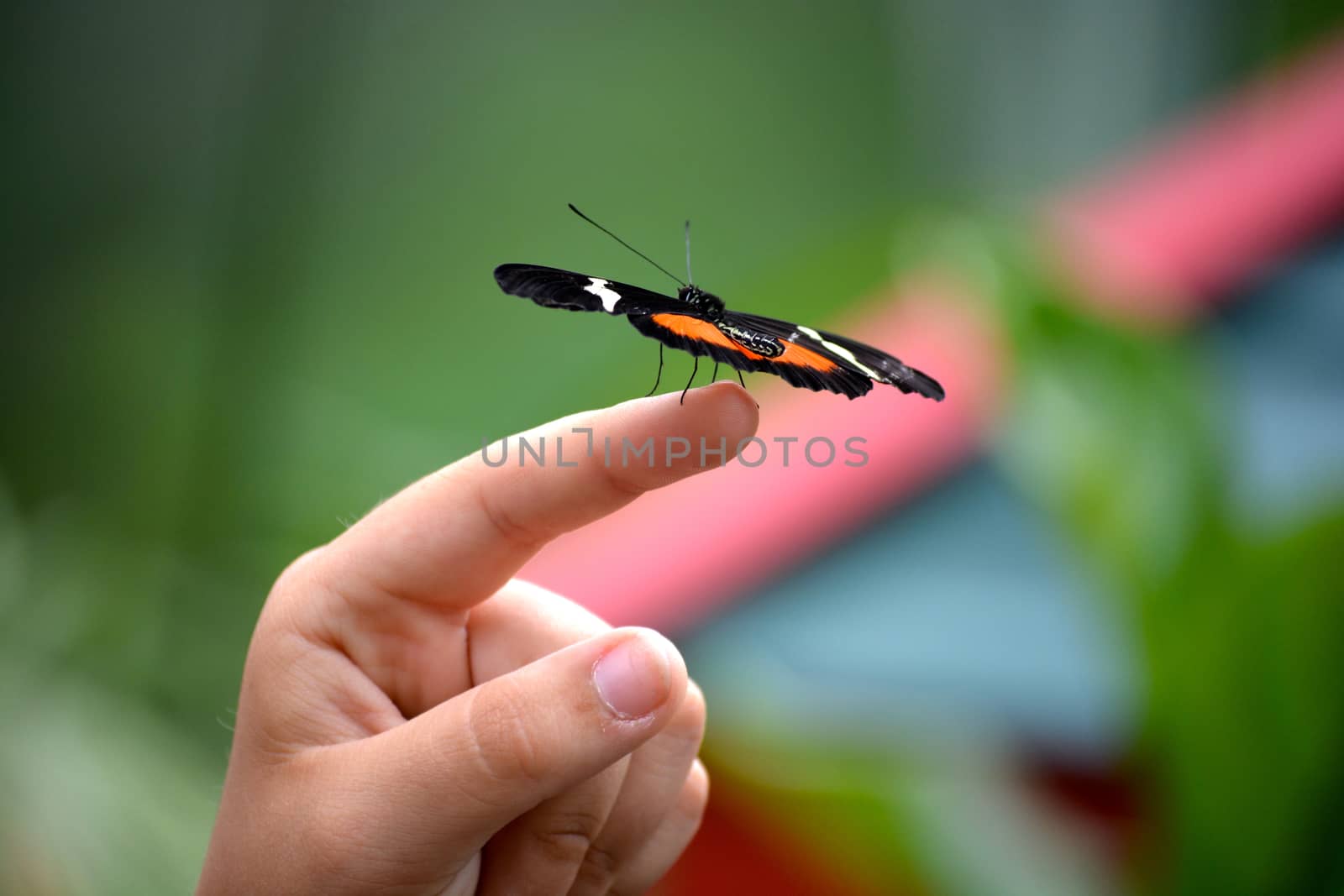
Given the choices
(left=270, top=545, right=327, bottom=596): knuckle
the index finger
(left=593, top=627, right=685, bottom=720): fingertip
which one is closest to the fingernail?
(left=593, top=627, right=685, bottom=720): fingertip

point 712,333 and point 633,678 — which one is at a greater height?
point 712,333

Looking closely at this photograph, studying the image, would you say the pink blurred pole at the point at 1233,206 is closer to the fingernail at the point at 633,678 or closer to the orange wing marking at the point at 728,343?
the orange wing marking at the point at 728,343

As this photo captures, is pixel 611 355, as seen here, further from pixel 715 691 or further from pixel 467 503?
pixel 467 503

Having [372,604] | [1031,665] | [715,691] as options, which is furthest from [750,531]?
[372,604]

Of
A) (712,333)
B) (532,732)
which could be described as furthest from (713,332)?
(532,732)

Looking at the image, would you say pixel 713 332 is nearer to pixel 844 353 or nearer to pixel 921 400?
pixel 844 353

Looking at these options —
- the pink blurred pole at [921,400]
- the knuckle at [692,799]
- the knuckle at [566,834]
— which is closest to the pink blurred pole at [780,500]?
the pink blurred pole at [921,400]
